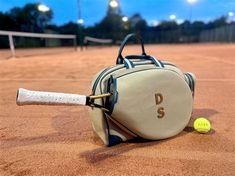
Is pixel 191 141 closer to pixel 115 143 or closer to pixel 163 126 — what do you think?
pixel 163 126

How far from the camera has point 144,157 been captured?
0.85 m

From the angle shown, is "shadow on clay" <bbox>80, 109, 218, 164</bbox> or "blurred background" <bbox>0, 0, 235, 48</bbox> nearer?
"shadow on clay" <bbox>80, 109, 218, 164</bbox>

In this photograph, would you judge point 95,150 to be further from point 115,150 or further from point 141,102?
point 141,102

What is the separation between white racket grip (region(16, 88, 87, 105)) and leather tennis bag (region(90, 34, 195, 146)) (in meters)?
0.08

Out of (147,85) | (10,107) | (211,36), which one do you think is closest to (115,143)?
(147,85)

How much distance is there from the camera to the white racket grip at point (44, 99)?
0.79 m

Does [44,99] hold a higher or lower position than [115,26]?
lower

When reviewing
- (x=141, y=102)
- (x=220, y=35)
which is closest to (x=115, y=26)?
(x=220, y=35)

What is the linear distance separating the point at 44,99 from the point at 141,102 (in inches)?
13.3

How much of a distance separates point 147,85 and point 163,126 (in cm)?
18

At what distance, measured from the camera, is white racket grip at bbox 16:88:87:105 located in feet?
2.59

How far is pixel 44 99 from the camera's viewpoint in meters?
0.80

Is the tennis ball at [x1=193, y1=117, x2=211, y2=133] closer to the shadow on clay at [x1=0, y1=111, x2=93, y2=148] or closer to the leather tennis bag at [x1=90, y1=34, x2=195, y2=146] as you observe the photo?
the leather tennis bag at [x1=90, y1=34, x2=195, y2=146]

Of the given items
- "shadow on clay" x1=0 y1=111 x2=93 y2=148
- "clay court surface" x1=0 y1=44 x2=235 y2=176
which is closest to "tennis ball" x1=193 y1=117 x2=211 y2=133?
→ "clay court surface" x1=0 y1=44 x2=235 y2=176
